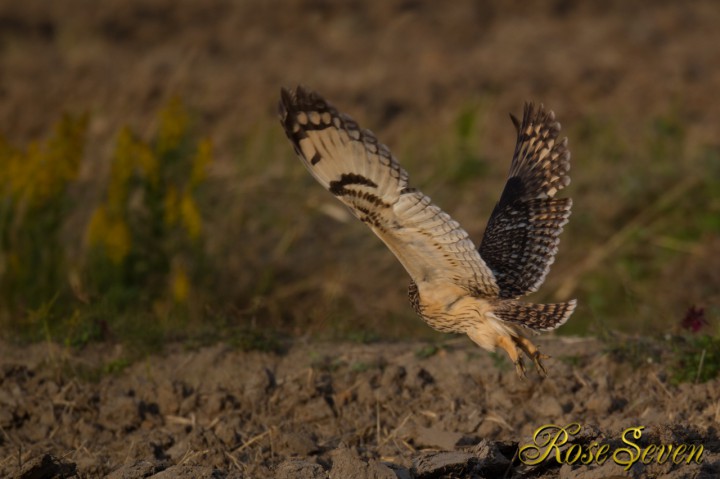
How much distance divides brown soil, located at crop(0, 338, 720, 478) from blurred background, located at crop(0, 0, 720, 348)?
25 centimetres

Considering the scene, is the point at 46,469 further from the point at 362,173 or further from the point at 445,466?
the point at 362,173

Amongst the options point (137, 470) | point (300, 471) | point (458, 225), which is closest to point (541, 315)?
point (458, 225)

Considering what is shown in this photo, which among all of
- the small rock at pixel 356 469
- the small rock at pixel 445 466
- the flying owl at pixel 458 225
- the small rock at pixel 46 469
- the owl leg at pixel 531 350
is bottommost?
the small rock at pixel 445 466

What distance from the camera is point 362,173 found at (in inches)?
192

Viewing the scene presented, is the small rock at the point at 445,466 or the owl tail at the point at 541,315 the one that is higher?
the owl tail at the point at 541,315

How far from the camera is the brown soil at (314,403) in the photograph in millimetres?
5688

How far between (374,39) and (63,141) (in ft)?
24.9

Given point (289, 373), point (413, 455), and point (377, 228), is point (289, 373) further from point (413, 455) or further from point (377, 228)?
point (377, 228)

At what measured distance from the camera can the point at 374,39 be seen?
14266 mm

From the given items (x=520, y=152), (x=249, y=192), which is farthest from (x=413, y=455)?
(x=249, y=192)

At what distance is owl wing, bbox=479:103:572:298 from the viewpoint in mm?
5838

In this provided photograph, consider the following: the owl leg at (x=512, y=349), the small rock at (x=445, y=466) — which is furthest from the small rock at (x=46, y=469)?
the owl leg at (x=512, y=349)

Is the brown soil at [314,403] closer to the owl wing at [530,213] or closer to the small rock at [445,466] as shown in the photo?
the small rock at [445,466]

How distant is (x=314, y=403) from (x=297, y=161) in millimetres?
4625
